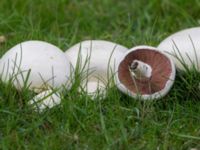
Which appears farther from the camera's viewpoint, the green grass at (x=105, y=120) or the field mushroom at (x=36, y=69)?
the field mushroom at (x=36, y=69)

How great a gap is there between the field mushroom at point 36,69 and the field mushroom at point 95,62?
4.0 inches

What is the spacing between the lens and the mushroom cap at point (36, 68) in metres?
3.15

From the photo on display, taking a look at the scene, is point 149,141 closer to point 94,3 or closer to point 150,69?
point 150,69

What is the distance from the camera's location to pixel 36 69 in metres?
3.15

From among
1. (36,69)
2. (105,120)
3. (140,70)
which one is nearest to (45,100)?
(36,69)

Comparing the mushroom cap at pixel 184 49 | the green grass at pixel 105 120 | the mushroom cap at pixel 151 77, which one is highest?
the mushroom cap at pixel 184 49

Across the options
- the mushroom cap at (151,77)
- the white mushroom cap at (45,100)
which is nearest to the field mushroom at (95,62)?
the mushroom cap at (151,77)

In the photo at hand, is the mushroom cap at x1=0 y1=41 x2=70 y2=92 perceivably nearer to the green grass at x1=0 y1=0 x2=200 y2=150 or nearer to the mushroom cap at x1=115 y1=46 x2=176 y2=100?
the green grass at x1=0 y1=0 x2=200 y2=150

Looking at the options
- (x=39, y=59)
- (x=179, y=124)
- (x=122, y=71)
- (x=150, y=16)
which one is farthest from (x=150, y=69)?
(x=150, y=16)

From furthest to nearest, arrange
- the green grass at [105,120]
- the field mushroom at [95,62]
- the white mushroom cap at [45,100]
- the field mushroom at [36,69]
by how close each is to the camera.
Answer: the field mushroom at [95,62] → the field mushroom at [36,69] → the white mushroom cap at [45,100] → the green grass at [105,120]

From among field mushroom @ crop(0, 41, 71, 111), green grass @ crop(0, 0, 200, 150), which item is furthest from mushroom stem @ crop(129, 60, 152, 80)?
field mushroom @ crop(0, 41, 71, 111)

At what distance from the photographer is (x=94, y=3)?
485 centimetres

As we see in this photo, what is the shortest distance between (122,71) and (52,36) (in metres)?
1.08

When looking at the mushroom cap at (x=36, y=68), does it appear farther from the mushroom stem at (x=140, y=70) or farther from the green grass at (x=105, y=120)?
the mushroom stem at (x=140, y=70)
